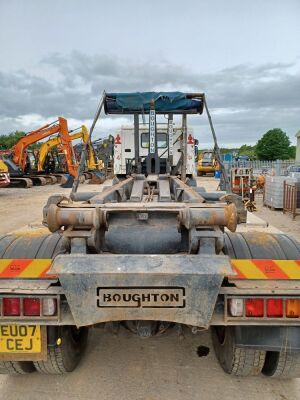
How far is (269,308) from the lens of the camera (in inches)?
98.7

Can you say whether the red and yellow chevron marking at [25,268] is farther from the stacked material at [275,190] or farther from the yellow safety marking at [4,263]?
the stacked material at [275,190]

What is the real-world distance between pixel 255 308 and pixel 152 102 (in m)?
3.86

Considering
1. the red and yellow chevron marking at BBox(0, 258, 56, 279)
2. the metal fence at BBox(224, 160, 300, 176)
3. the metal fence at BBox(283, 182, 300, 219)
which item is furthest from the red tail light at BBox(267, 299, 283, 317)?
the metal fence at BBox(224, 160, 300, 176)

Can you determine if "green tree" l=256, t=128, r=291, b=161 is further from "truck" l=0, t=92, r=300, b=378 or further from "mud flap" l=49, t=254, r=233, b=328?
"mud flap" l=49, t=254, r=233, b=328

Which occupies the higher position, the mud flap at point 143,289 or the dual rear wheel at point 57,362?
the mud flap at point 143,289

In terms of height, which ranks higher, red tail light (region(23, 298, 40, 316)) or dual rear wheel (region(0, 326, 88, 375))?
red tail light (region(23, 298, 40, 316))

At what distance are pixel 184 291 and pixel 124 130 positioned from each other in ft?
27.4

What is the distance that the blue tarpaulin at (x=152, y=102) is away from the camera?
5.69 metres

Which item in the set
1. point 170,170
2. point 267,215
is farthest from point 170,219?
point 267,215

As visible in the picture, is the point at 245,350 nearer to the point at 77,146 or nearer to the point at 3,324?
the point at 3,324

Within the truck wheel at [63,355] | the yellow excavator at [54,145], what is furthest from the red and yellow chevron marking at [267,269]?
the yellow excavator at [54,145]

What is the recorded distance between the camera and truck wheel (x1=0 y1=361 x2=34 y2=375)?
2.99 meters

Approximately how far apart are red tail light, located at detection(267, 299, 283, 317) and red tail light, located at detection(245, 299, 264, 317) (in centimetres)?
4

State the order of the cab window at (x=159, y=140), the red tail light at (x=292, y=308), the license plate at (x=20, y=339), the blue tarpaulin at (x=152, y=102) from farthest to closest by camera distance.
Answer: the cab window at (x=159, y=140) → the blue tarpaulin at (x=152, y=102) → the license plate at (x=20, y=339) → the red tail light at (x=292, y=308)
